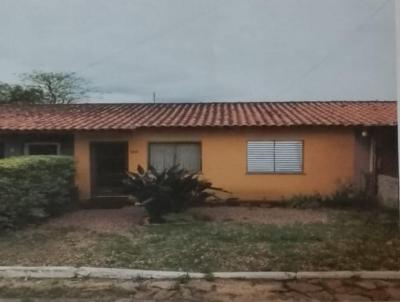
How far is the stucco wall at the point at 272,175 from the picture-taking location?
1480cm

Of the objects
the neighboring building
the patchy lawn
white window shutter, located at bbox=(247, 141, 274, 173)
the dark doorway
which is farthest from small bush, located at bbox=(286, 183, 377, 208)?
the dark doorway

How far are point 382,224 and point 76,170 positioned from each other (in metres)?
8.83

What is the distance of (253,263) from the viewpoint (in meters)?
7.29

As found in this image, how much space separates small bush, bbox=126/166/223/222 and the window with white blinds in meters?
3.69

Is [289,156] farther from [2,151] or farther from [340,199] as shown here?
[2,151]

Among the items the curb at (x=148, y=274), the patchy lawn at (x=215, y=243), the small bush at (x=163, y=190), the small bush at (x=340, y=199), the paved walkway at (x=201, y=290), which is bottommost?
the paved walkway at (x=201, y=290)

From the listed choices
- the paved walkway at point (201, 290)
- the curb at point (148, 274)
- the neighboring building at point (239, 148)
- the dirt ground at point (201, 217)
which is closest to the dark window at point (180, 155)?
the neighboring building at point (239, 148)

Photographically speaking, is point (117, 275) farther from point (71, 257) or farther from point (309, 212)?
point (309, 212)

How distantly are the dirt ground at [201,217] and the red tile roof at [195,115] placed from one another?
2.54 meters

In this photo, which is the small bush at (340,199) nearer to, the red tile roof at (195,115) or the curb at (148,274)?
the red tile roof at (195,115)

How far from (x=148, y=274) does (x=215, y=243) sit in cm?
212

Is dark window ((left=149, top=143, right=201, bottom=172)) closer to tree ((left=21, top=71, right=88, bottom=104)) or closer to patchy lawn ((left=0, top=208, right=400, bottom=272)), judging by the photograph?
patchy lawn ((left=0, top=208, right=400, bottom=272))

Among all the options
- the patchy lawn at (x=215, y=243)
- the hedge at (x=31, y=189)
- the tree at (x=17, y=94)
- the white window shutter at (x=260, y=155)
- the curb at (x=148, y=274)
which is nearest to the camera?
the curb at (x=148, y=274)

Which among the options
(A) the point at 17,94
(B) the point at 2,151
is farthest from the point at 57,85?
(B) the point at 2,151
